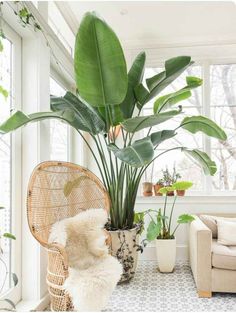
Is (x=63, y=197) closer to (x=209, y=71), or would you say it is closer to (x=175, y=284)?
(x=175, y=284)

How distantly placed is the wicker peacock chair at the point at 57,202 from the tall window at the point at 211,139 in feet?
4.99

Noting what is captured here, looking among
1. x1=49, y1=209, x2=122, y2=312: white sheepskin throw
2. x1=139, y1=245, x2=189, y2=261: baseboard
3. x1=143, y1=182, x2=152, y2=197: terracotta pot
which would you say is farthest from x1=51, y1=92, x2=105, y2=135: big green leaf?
x1=139, y1=245, x2=189, y2=261: baseboard

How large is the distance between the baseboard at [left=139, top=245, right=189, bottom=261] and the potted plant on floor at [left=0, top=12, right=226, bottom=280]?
818mm

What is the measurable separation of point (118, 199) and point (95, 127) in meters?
0.74

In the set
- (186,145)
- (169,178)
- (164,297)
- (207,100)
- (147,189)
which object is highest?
(207,100)

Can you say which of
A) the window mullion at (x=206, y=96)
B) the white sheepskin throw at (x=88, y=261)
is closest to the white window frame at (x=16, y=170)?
the white sheepskin throw at (x=88, y=261)

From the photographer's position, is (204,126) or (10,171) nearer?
(10,171)

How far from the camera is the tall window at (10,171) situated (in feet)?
6.78

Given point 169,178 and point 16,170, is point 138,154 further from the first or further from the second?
point 169,178

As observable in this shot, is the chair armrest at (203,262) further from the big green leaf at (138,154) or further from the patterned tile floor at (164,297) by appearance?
the big green leaf at (138,154)

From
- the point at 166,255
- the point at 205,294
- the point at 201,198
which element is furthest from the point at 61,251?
the point at 201,198

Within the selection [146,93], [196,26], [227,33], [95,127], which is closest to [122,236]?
[95,127]

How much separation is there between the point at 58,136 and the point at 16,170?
1.14m

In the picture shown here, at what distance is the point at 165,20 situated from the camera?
11.1 feet
